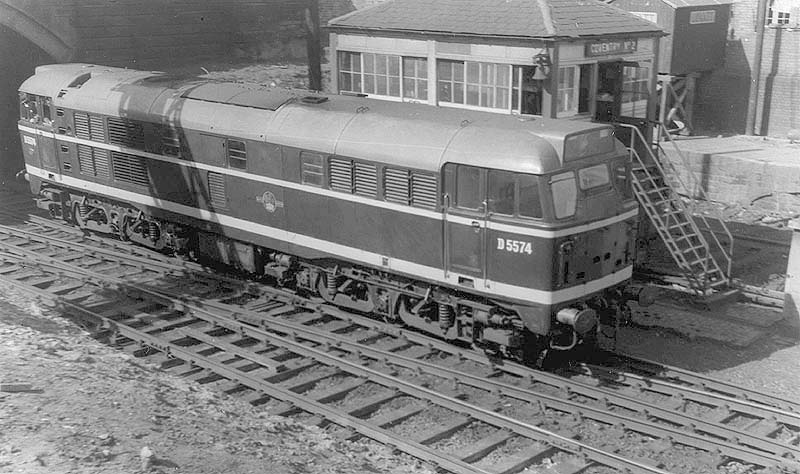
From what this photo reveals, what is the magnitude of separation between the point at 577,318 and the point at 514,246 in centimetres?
121

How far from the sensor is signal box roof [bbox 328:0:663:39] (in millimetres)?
15747

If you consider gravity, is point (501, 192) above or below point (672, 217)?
above

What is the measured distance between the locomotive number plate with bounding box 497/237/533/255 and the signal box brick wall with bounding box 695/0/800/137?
18641mm

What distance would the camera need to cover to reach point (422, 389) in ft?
35.6

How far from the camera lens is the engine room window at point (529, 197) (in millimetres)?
10531

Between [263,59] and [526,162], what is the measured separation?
22.0 metres

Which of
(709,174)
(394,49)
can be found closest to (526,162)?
(394,49)

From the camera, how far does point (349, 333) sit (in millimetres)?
12984

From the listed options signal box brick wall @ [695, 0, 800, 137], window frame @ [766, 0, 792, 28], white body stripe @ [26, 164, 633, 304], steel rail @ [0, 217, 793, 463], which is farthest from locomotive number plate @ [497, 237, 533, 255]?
window frame @ [766, 0, 792, 28]

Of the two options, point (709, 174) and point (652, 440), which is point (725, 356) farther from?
point (709, 174)

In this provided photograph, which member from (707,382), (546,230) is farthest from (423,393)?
(707,382)

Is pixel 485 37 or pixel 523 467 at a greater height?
pixel 485 37

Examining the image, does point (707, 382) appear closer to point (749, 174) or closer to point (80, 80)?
point (749, 174)

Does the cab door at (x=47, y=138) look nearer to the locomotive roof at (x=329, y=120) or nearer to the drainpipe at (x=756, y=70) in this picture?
the locomotive roof at (x=329, y=120)
